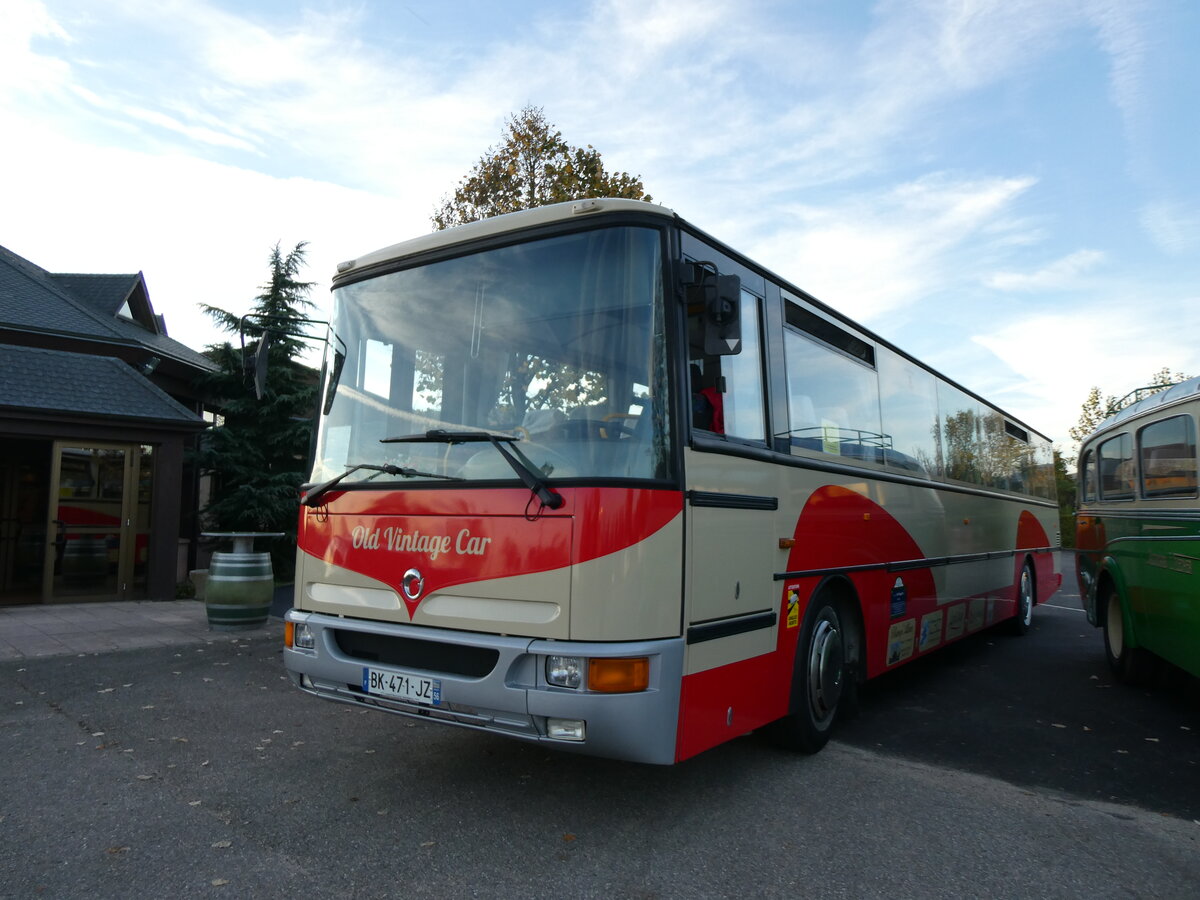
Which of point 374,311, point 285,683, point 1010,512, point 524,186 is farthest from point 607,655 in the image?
point 524,186

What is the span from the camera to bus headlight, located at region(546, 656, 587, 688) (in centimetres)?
364

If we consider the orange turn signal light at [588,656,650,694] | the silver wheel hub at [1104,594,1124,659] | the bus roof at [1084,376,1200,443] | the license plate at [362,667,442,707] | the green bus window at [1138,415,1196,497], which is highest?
the bus roof at [1084,376,1200,443]

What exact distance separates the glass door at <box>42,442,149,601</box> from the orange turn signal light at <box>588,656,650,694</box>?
1119 cm

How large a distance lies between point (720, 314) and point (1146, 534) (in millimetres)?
4617

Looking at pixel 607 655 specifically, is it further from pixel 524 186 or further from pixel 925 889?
pixel 524 186

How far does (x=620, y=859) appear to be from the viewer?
→ 370 cm

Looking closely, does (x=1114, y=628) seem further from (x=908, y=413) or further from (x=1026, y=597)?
(x=1026, y=597)

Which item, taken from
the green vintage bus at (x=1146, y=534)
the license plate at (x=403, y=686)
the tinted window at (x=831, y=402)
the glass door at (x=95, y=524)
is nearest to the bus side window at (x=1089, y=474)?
the green vintage bus at (x=1146, y=534)

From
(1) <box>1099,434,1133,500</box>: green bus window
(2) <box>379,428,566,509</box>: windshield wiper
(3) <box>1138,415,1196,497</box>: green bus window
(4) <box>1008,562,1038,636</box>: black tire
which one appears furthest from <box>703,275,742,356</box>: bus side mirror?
(4) <box>1008,562,1038,636</box>: black tire

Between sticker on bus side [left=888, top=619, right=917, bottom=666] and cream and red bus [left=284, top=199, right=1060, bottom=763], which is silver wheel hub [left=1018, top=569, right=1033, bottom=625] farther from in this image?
cream and red bus [left=284, top=199, right=1060, bottom=763]

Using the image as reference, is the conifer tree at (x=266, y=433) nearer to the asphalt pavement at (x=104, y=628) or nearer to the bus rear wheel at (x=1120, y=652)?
the asphalt pavement at (x=104, y=628)

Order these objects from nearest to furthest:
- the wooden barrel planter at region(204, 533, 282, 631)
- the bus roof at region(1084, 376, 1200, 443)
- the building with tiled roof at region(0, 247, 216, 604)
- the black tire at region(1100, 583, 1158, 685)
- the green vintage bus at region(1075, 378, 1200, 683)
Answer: the green vintage bus at region(1075, 378, 1200, 683) → the bus roof at region(1084, 376, 1200, 443) → the black tire at region(1100, 583, 1158, 685) → the wooden barrel planter at region(204, 533, 282, 631) → the building with tiled roof at region(0, 247, 216, 604)

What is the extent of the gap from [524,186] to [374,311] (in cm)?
1476

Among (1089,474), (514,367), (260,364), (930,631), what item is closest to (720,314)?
(514,367)
